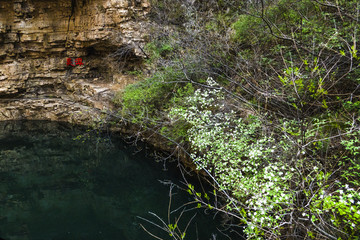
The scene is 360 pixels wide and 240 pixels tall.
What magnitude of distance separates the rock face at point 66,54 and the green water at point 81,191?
1.67 meters

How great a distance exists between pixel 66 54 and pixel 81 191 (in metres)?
6.77

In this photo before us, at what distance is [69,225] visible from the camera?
4680 mm

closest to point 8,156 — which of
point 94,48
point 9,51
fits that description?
point 9,51

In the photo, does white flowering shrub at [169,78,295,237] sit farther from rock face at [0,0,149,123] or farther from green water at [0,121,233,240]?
rock face at [0,0,149,123]

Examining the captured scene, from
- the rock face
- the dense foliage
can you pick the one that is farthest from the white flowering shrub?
the rock face

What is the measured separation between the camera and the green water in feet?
14.9

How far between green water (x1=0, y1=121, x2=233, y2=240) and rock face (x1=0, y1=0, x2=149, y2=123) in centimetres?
167

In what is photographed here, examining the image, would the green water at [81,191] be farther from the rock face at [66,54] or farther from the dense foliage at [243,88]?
the rock face at [66,54]

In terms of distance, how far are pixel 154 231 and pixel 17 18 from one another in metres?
9.66

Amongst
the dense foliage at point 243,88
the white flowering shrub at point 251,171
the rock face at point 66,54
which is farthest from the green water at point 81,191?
the rock face at point 66,54

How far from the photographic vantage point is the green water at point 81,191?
4527 millimetres

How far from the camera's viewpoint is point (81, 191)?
5.86 m

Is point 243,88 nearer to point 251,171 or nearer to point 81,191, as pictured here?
point 251,171

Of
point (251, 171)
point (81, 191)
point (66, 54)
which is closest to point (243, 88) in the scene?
point (251, 171)
